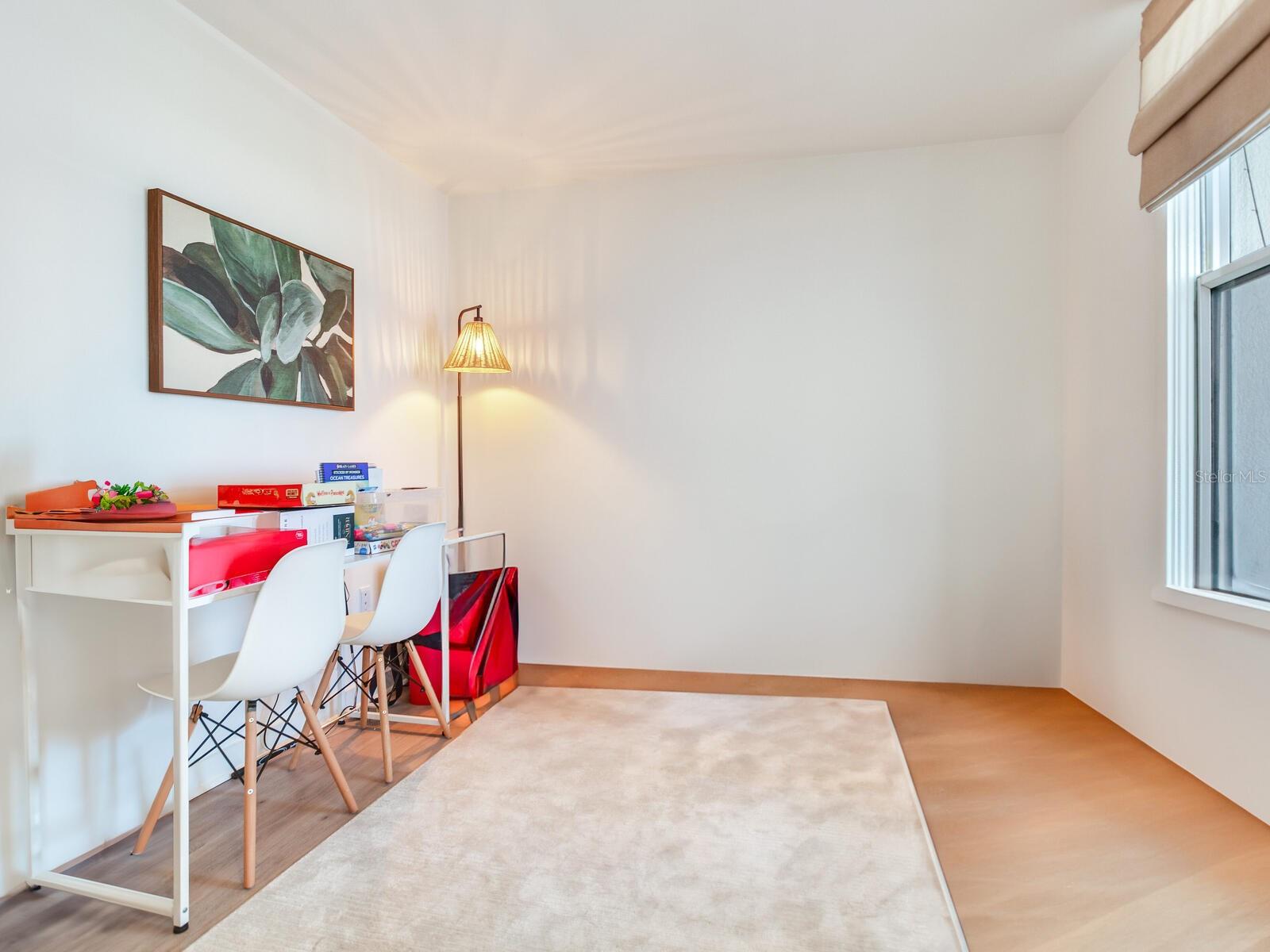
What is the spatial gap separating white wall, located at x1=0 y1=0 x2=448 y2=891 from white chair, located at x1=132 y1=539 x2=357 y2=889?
0.19 metres

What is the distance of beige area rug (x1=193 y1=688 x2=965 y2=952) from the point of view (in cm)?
155

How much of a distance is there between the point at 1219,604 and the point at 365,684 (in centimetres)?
291

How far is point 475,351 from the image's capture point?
11.1 feet

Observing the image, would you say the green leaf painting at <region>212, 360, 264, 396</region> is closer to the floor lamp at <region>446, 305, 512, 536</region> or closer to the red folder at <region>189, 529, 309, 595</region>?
the red folder at <region>189, 529, 309, 595</region>

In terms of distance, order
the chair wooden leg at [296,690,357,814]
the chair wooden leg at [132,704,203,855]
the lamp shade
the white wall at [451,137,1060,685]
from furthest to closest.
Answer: the lamp shade, the white wall at [451,137,1060,685], the chair wooden leg at [296,690,357,814], the chair wooden leg at [132,704,203,855]

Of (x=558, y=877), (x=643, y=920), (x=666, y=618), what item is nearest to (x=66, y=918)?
(x=558, y=877)

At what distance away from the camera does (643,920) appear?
1.58 m

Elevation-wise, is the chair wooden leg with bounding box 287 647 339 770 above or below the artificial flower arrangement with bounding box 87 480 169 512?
below

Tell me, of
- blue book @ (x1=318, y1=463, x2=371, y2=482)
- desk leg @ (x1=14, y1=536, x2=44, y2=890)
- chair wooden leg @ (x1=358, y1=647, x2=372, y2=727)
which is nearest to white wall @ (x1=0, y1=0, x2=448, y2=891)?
desk leg @ (x1=14, y1=536, x2=44, y2=890)

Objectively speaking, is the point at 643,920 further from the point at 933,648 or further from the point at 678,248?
the point at 678,248

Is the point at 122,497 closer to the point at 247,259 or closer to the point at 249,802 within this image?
the point at 249,802

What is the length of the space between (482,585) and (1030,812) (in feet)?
7.07

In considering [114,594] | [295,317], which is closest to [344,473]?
[295,317]

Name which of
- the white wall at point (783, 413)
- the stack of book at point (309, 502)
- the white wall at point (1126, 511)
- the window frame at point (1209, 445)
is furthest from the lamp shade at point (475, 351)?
the window frame at point (1209, 445)
